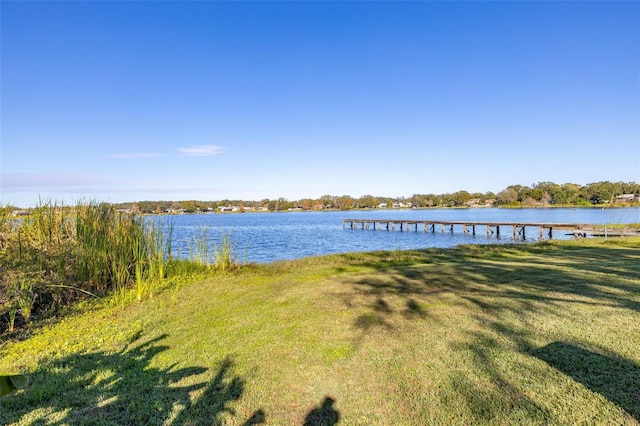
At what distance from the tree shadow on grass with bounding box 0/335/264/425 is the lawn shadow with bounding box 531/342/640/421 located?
254 cm

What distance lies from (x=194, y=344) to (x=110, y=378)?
34.9 inches

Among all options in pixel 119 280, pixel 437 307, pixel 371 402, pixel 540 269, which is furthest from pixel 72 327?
pixel 540 269

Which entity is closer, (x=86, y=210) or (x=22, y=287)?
(x=22, y=287)

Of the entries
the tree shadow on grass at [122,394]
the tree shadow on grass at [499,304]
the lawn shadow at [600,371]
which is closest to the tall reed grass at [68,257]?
the tree shadow on grass at [122,394]

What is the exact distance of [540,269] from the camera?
276 inches

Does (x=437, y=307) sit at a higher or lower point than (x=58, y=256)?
lower

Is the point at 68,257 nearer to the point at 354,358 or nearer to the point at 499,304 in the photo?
the point at 354,358

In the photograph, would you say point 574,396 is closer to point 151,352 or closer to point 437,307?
point 437,307

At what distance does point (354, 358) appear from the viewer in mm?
3449

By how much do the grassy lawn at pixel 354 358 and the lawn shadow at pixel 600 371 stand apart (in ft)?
0.04

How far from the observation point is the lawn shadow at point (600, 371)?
2.54 meters

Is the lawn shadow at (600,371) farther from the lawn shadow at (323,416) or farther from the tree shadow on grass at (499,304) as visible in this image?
Answer: the lawn shadow at (323,416)

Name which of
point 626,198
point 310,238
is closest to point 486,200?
point 626,198

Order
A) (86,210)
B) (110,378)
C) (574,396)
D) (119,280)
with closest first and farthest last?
1. (574,396)
2. (110,378)
3. (119,280)
4. (86,210)
